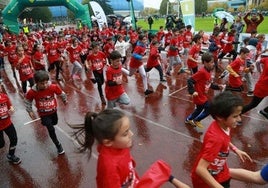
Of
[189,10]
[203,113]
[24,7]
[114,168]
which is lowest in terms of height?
[203,113]

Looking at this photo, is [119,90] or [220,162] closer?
[220,162]

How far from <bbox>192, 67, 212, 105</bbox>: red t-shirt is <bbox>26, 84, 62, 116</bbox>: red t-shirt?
2.77 m

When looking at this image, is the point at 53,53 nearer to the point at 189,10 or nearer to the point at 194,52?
the point at 194,52

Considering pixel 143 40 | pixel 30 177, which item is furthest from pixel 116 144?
pixel 143 40

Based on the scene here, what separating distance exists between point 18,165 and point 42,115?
104cm

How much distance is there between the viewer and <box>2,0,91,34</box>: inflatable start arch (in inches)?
1018

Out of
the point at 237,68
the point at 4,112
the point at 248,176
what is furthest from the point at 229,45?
the point at 248,176

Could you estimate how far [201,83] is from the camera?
18.3ft

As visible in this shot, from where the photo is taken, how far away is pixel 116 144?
218 centimetres

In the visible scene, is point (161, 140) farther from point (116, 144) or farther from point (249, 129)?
point (116, 144)

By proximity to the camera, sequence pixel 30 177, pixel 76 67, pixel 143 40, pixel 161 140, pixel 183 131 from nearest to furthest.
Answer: pixel 30 177, pixel 161 140, pixel 183 131, pixel 143 40, pixel 76 67

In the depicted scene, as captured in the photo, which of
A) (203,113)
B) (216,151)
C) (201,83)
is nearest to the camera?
(216,151)

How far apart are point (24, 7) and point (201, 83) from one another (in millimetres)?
25445

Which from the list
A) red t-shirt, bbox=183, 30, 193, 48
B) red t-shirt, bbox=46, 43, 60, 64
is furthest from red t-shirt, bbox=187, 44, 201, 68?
red t-shirt, bbox=46, 43, 60, 64
